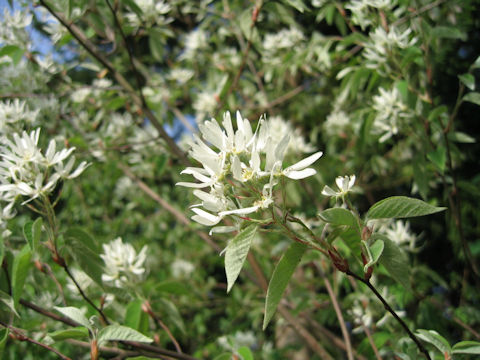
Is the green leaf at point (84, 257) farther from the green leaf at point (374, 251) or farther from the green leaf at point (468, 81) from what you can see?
the green leaf at point (468, 81)

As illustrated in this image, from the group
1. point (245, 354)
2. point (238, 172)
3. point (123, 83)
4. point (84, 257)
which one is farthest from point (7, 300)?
point (123, 83)

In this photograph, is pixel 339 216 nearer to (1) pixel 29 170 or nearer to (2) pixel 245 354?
(2) pixel 245 354

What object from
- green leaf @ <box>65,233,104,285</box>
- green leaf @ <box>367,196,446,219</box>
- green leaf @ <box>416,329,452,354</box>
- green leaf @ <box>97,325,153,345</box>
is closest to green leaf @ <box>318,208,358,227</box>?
green leaf @ <box>367,196,446,219</box>

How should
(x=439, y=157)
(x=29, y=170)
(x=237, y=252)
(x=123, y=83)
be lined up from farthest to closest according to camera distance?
(x=123, y=83), (x=439, y=157), (x=29, y=170), (x=237, y=252)

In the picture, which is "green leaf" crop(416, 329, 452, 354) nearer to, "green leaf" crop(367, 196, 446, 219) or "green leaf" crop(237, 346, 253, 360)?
"green leaf" crop(367, 196, 446, 219)

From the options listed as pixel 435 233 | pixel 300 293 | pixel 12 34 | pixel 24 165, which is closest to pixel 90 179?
pixel 12 34

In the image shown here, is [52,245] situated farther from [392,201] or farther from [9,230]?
[392,201]
